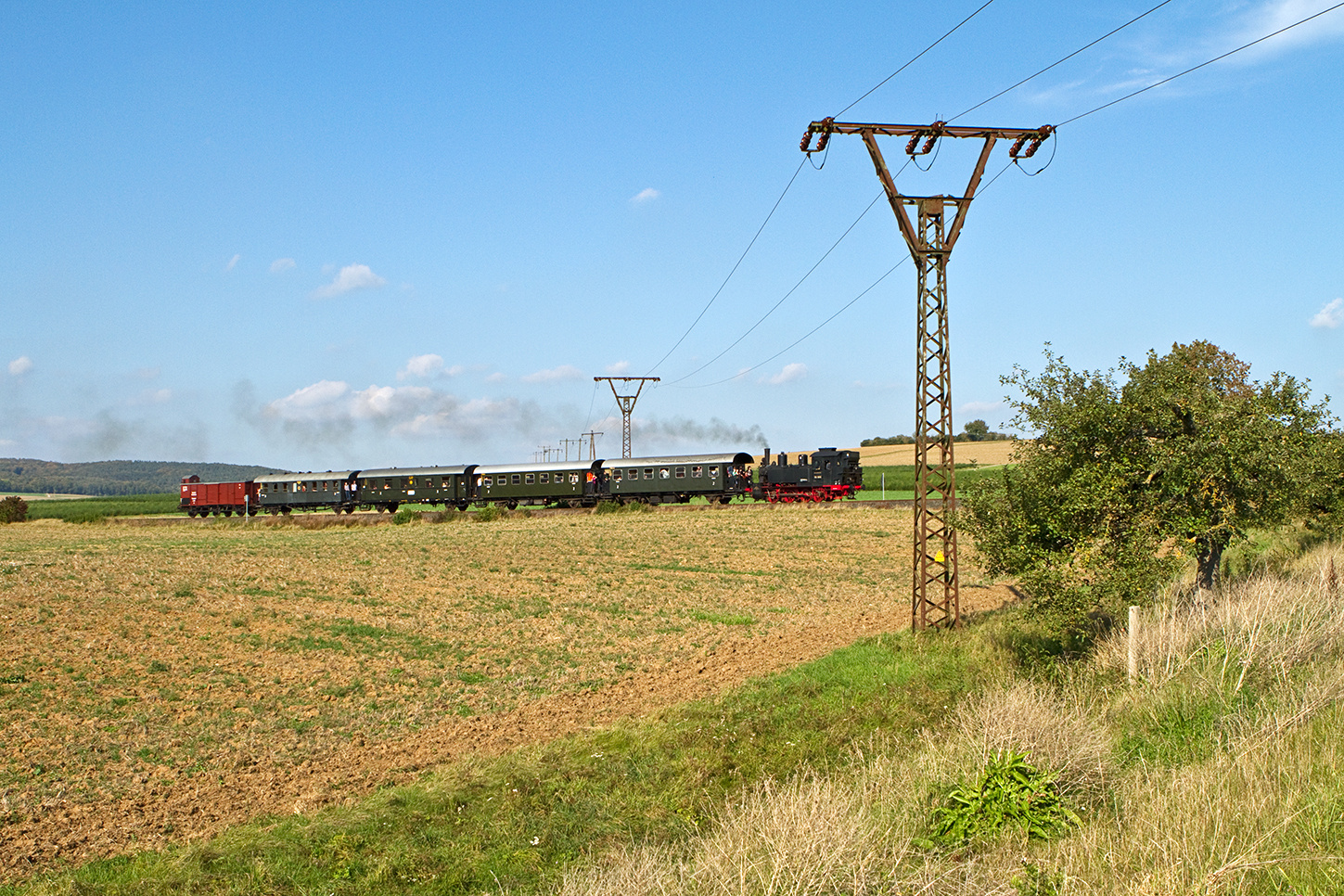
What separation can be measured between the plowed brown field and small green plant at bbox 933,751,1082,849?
21.6ft

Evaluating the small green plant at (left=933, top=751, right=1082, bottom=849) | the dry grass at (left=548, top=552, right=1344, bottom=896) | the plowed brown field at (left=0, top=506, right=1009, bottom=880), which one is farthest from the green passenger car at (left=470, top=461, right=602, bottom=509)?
the small green plant at (left=933, top=751, right=1082, bottom=849)

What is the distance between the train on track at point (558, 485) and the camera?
198ft

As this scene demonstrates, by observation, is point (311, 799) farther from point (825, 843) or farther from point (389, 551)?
point (389, 551)

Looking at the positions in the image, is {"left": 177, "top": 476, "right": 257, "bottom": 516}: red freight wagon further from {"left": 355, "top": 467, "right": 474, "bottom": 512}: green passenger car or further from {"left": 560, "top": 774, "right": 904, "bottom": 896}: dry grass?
{"left": 560, "top": 774, "right": 904, "bottom": 896}: dry grass

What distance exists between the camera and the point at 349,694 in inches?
590

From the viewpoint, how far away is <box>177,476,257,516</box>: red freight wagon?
227 feet

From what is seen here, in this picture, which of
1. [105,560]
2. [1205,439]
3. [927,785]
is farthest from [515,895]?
[105,560]

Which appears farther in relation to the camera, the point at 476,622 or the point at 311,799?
the point at 476,622

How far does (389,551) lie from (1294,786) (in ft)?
103

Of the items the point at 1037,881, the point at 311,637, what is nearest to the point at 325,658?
the point at 311,637

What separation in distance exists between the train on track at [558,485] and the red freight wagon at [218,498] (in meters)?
0.07

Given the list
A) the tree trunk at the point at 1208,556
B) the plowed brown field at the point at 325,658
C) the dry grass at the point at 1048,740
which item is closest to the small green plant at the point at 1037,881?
the dry grass at the point at 1048,740

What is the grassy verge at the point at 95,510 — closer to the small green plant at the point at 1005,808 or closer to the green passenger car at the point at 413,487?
the green passenger car at the point at 413,487

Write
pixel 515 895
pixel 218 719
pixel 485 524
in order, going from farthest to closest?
pixel 485 524 → pixel 218 719 → pixel 515 895
